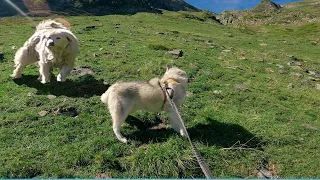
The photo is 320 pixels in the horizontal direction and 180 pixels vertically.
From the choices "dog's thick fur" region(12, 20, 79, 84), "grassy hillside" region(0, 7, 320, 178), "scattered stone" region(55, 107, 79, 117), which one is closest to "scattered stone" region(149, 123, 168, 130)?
"grassy hillside" region(0, 7, 320, 178)

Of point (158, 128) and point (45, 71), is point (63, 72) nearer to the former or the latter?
point (45, 71)

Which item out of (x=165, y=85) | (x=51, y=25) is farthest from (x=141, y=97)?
(x=51, y=25)

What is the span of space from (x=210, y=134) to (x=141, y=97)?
1937mm

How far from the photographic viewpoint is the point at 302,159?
8047 mm

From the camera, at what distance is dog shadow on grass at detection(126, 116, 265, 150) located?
833cm

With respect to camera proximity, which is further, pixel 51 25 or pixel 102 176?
pixel 51 25

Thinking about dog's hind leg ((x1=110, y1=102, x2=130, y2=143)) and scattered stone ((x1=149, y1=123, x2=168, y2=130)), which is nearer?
dog's hind leg ((x1=110, y1=102, x2=130, y2=143))

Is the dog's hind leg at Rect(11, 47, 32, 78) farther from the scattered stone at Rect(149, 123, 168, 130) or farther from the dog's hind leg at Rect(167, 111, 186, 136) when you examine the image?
the dog's hind leg at Rect(167, 111, 186, 136)

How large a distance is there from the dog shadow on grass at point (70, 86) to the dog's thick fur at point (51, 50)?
0.27 m

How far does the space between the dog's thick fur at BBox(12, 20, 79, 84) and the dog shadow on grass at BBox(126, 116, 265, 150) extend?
11.8 feet

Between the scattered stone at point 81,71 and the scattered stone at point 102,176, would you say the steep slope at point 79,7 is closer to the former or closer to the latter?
the scattered stone at point 81,71

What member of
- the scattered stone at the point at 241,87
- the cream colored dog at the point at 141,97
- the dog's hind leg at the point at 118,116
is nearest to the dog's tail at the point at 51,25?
the cream colored dog at the point at 141,97

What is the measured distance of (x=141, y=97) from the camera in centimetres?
827

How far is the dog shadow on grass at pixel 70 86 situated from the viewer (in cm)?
1150
